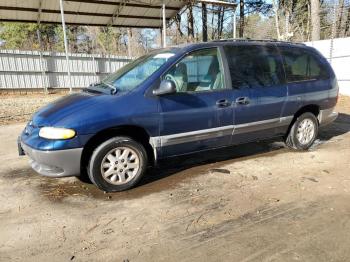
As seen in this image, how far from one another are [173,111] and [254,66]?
1.67 meters

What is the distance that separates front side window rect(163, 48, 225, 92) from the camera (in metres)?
4.86

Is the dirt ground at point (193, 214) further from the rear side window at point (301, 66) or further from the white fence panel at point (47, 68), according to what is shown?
the white fence panel at point (47, 68)

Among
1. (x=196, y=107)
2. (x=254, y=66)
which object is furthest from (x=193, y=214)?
(x=254, y=66)

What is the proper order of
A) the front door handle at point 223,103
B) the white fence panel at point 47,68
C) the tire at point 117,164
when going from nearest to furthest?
1. the tire at point 117,164
2. the front door handle at point 223,103
3. the white fence panel at point 47,68

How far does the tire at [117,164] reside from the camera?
4398mm

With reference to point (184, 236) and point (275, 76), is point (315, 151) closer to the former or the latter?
point (275, 76)

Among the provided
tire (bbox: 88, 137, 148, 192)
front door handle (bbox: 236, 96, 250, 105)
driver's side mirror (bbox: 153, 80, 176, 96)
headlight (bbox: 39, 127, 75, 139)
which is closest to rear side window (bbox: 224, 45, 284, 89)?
front door handle (bbox: 236, 96, 250, 105)

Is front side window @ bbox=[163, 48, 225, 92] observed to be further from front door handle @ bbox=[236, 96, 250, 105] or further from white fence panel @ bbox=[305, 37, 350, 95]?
white fence panel @ bbox=[305, 37, 350, 95]

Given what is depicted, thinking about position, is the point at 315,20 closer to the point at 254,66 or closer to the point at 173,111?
the point at 254,66

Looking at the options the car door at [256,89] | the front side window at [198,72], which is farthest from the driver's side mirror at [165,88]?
the car door at [256,89]

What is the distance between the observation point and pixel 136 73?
507cm

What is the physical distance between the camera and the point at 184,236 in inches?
135

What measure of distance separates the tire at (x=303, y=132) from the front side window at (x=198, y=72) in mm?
1827

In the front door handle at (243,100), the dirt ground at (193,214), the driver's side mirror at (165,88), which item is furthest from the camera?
the front door handle at (243,100)
